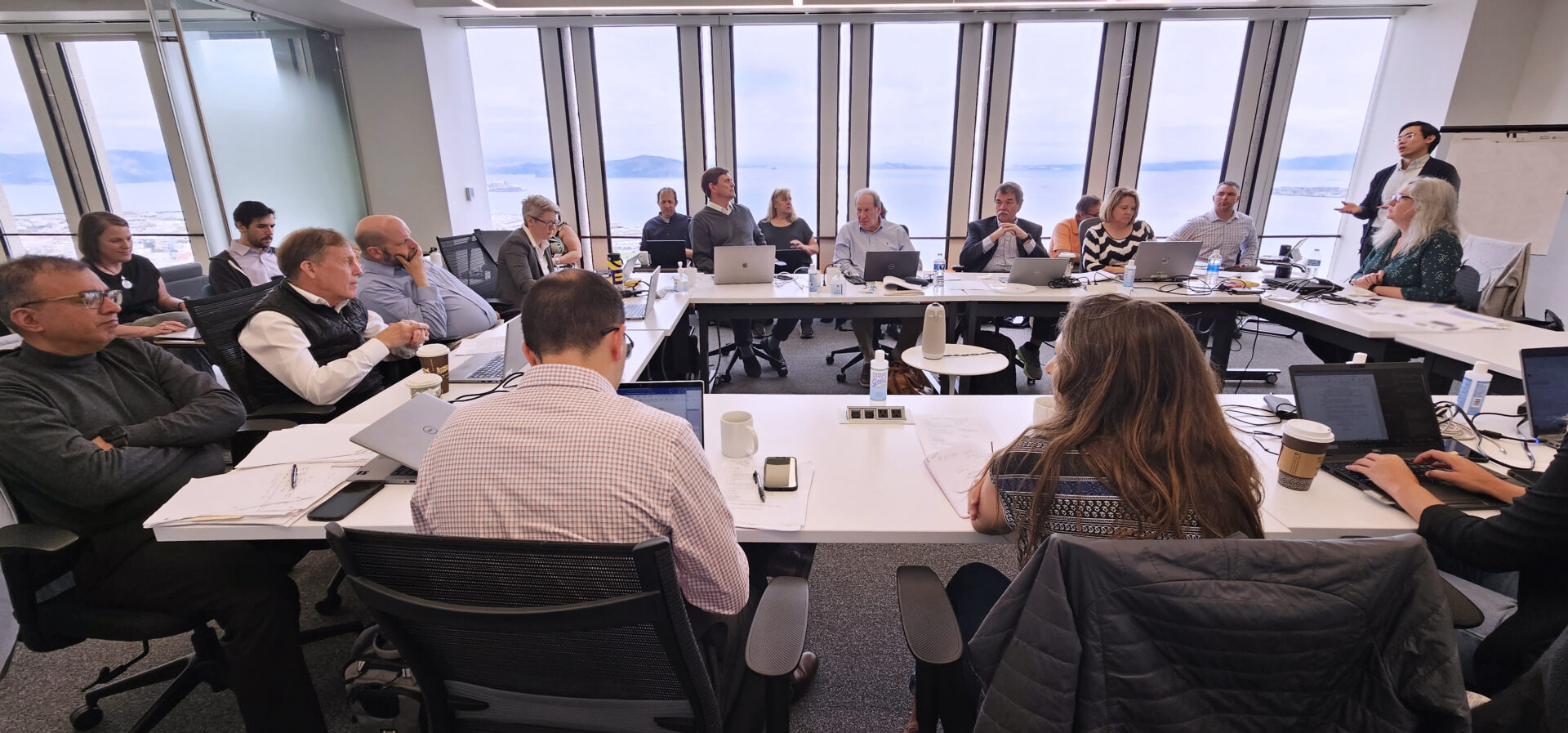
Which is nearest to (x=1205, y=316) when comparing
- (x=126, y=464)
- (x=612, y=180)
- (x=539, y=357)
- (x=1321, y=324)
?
(x=1321, y=324)

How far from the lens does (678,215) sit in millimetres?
5949

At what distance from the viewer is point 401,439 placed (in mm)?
1537

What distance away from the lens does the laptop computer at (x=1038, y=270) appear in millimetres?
3916

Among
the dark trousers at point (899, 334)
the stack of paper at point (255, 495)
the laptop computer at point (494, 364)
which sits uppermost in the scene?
the laptop computer at point (494, 364)

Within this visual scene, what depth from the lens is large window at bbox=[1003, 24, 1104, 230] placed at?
6129mm

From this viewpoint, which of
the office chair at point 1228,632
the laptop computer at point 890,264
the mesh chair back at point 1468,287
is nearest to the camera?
the office chair at point 1228,632

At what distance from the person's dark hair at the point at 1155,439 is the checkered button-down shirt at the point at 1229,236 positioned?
14.7 ft

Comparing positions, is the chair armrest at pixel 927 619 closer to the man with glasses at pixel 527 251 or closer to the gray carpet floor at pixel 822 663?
the gray carpet floor at pixel 822 663

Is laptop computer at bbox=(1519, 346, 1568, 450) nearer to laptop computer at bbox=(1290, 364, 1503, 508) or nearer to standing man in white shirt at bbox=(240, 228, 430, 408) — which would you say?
laptop computer at bbox=(1290, 364, 1503, 508)

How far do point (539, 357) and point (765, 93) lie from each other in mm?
5878

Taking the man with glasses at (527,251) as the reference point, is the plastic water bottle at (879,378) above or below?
below

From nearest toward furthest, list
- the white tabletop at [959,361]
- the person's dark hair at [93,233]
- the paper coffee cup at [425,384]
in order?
the paper coffee cup at [425,384]
the white tabletop at [959,361]
the person's dark hair at [93,233]

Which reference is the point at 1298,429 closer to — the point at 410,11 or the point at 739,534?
the point at 739,534

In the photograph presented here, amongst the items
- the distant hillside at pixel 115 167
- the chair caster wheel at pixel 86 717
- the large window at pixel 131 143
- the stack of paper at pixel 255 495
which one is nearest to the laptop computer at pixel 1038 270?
the stack of paper at pixel 255 495
